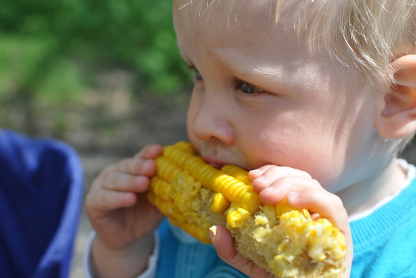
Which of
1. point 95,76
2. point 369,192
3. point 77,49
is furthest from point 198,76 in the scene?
point 77,49

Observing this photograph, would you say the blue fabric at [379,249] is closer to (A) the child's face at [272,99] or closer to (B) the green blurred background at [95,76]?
(A) the child's face at [272,99]

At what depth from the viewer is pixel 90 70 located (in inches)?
217

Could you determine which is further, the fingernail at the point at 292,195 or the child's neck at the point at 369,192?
the child's neck at the point at 369,192

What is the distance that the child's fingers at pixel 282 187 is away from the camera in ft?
4.05

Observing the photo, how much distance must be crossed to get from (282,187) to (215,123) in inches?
11.6

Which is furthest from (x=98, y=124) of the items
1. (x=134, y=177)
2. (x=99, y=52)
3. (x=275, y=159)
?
(x=275, y=159)

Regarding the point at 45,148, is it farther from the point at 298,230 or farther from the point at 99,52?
the point at 99,52

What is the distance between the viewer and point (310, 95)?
1.40 meters

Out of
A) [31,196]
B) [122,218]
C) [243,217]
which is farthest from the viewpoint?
[31,196]

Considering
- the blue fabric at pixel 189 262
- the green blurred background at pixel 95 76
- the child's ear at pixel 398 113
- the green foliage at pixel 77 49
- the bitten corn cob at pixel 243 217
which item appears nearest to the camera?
the bitten corn cob at pixel 243 217

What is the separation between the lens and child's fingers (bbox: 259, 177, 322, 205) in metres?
1.23

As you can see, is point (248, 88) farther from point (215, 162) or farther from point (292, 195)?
point (292, 195)

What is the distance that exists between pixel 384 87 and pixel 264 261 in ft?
1.76

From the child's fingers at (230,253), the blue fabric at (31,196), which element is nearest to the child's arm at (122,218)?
the blue fabric at (31,196)
